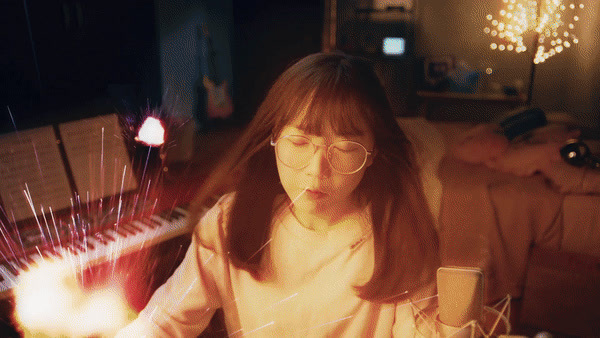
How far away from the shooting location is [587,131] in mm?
3434

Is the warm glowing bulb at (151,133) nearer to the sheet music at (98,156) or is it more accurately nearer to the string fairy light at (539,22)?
the sheet music at (98,156)

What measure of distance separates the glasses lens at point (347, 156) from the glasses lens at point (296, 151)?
38 millimetres

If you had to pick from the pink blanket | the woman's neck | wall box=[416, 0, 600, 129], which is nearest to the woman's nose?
the woman's neck

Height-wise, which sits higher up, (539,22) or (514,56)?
(539,22)

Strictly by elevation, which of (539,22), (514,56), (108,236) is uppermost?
(539,22)

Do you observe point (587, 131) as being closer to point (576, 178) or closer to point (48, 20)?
point (576, 178)

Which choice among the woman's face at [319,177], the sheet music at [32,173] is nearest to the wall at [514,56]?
the sheet music at [32,173]

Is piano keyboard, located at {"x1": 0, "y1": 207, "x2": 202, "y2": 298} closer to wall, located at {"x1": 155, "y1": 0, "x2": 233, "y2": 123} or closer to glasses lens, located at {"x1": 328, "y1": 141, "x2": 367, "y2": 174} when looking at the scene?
wall, located at {"x1": 155, "y1": 0, "x2": 233, "y2": 123}

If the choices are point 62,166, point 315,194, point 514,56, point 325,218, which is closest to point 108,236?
point 62,166

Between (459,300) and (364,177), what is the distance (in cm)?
46

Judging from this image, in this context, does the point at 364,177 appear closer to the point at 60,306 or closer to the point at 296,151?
the point at 296,151

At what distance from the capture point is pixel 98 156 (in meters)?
1.75

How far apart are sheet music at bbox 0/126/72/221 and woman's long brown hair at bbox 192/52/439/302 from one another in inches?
30.8

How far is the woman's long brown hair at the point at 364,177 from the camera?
2.85 feet
